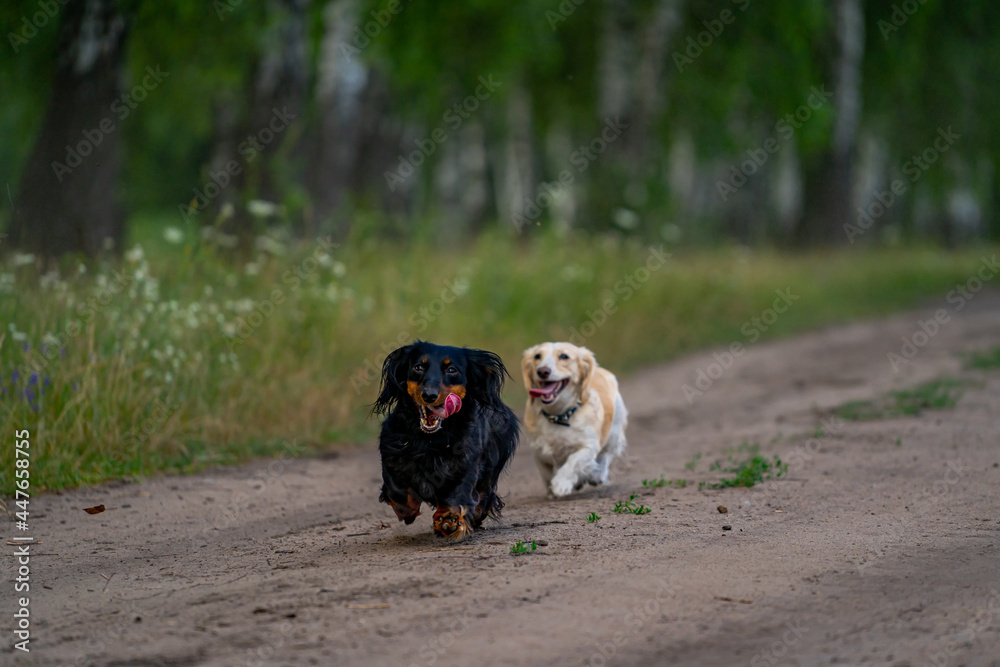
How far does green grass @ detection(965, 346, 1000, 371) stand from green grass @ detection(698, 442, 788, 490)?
178 inches

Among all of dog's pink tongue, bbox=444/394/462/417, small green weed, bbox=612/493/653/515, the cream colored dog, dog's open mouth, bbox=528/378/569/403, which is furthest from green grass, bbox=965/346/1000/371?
dog's pink tongue, bbox=444/394/462/417

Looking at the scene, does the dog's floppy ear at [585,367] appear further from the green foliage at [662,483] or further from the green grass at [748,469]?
the green grass at [748,469]

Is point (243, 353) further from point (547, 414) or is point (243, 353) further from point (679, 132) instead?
point (679, 132)

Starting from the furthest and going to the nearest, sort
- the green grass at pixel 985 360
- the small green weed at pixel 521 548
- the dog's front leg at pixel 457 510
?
the green grass at pixel 985 360
the dog's front leg at pixel 457 510
the small green weed at pixel 521 548

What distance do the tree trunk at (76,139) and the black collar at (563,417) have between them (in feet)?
18.0

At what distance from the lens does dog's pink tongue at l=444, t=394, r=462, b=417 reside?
5.60m

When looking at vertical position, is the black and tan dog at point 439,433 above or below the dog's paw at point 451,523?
above

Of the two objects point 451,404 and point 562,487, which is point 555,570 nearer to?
point 451,404

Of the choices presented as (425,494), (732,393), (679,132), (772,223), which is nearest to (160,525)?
(425,494)

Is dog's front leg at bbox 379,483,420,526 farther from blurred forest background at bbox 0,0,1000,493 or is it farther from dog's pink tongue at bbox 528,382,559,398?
blurred forest background at bbox 0,0,1000,493

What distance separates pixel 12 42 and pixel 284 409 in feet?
21.3

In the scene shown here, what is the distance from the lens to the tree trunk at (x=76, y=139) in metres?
10.8

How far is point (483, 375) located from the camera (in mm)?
5883

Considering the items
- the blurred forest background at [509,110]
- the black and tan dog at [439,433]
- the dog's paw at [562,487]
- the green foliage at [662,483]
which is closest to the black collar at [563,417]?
the dog's paw at [562,487]
